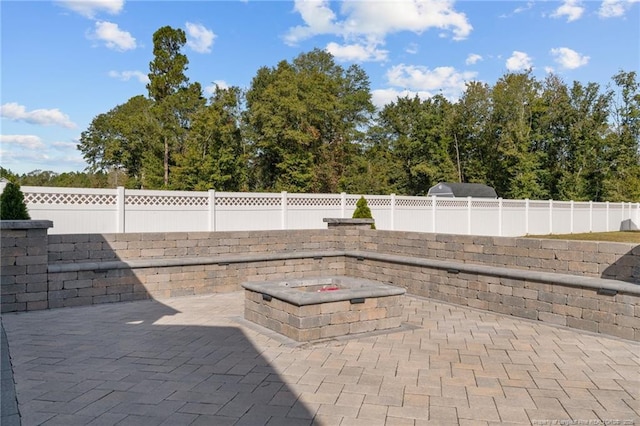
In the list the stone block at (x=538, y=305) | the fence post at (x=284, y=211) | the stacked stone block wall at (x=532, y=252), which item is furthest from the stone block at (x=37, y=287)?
the stone block at (x=538, y=305)

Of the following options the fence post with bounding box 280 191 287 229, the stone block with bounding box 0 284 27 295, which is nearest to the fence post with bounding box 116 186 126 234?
the stone block with bounding box 0 284 27 295

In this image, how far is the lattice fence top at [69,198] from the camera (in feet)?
28.1

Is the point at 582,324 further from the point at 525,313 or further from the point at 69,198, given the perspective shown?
the point at 69,198

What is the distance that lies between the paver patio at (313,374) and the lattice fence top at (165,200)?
4201 mm

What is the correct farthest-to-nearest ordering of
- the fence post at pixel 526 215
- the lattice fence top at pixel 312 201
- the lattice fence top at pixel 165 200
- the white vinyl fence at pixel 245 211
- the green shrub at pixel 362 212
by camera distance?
the fence post at pixel 526 215 < the lattice fence top at pixel 312 201 < the green shrub at pixel 362 212 < the lattice fence top at pixel 165 200 < the white vinyl fence at pixel 245 211

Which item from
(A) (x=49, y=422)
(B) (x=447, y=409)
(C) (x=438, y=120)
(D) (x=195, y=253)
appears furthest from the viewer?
(C) (x=438, y=120)

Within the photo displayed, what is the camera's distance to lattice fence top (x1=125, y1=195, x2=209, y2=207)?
382 inches

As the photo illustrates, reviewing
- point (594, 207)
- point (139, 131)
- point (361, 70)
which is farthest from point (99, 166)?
point (594, 207)

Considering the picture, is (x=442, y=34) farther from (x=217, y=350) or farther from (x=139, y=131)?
(x=139, y=131)

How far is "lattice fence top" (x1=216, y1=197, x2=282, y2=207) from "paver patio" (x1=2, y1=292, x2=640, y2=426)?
5300 millimetres

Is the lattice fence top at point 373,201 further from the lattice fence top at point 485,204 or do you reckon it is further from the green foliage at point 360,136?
the green foliage at point 360,136

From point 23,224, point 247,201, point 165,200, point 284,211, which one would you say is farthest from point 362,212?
point 23,224

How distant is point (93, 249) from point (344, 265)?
508 cm

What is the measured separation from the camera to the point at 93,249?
701cm
